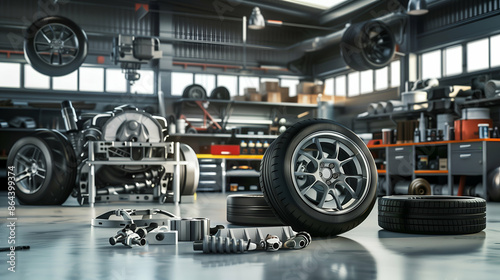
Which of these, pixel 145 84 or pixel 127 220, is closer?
pixel 127 220

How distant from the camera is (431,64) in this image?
11406 millimetres

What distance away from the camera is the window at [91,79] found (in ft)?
44.5

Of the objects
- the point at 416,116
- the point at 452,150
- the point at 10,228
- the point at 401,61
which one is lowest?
the point at 10,228

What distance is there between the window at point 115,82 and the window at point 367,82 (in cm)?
610

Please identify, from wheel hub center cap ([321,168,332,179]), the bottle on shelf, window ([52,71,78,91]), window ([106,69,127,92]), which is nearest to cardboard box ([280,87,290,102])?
the bottle on shelf

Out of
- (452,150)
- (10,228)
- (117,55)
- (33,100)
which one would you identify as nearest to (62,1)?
(33,100)

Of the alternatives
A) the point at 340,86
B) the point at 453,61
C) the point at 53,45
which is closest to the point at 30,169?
the point at 53,45

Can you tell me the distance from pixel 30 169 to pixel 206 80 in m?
8.79

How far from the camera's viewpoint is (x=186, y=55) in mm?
14195

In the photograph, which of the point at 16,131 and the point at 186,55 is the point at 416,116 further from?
the point at 16,131

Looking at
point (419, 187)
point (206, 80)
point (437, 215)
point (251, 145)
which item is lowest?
point (419, 187)

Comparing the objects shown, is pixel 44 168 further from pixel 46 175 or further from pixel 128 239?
pixel 128 239

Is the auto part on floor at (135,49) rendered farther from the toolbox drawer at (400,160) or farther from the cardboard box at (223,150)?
the toolbox drawer at (400,160)

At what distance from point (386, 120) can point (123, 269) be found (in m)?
10.7
